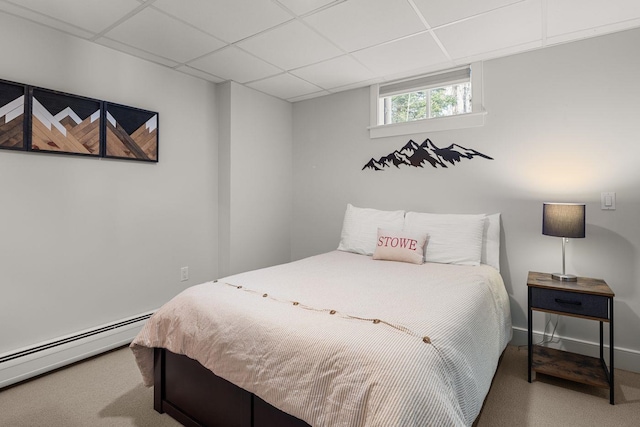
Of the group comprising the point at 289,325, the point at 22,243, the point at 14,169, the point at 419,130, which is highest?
the point at 419,130

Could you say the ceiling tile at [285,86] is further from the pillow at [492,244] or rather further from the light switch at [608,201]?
the light switch at [608,201]

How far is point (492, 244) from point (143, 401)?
268 centimetres

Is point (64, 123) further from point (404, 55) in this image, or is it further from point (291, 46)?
point (404, 55)

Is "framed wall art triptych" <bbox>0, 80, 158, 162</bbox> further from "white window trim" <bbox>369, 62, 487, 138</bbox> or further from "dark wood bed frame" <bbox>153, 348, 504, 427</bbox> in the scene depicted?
"white window trim" <bbox>369, 62, 487, 138</bbox>

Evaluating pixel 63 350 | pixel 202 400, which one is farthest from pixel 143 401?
pixel 63 350

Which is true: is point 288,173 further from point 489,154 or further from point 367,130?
point 489,154

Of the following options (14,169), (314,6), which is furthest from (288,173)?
(14,169)

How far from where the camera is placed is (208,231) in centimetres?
334

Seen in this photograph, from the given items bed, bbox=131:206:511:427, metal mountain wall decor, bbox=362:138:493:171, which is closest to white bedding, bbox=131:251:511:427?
bed, bbox=131:206:511:427

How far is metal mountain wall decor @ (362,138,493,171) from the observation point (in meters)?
2.96

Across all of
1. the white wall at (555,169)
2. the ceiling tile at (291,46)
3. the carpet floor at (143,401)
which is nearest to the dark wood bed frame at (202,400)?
the carpet floor at (143,401)

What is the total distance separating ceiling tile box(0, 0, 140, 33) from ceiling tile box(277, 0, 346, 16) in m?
0.90

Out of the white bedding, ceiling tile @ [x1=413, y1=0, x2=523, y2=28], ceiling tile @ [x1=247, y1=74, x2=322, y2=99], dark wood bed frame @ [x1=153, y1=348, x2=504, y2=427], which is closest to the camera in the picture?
the white bedding

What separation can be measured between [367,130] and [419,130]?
56 cm
